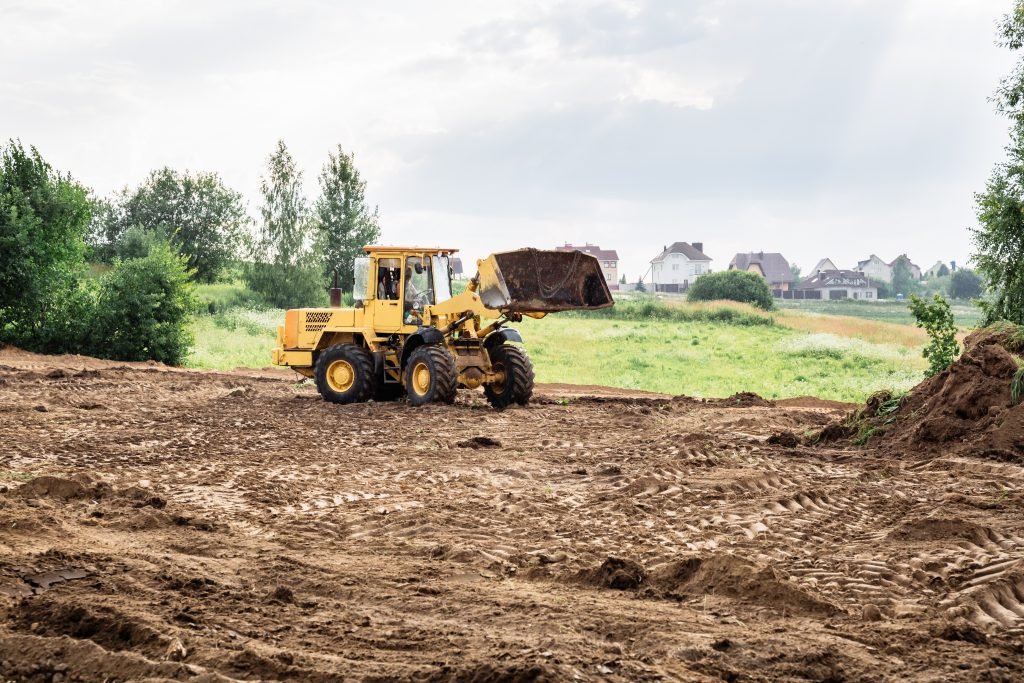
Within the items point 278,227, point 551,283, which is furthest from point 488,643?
point 278,227

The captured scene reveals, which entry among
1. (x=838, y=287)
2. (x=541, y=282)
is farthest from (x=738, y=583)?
(x=838, y=287)

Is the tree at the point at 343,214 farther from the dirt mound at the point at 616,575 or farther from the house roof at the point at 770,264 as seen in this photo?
the house roof at the point at 770,264

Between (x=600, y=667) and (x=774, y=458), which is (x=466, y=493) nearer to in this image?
(x=774, y=458)

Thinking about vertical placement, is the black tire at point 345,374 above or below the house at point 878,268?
below

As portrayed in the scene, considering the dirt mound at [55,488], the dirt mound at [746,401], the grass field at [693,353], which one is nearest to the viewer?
the dirt mound at [55,488]

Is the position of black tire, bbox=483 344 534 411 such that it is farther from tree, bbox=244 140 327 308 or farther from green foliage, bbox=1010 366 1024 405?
tree, bbox=244 140 327 308

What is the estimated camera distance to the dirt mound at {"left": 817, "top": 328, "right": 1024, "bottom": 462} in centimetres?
1197

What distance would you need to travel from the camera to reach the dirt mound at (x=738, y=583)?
6.30 m

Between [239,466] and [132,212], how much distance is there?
201 ft

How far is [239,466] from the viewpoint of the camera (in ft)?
38.5

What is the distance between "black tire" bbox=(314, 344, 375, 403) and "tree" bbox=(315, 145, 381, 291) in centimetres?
3785

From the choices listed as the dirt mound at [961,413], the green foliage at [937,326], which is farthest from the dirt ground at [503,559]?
the green foliage at [937,326]

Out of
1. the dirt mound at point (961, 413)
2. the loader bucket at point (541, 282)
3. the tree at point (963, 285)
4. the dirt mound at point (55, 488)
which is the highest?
the tree at point (963, 285)

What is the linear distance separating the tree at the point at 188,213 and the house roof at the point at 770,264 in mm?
65621
